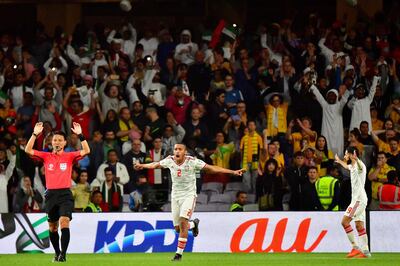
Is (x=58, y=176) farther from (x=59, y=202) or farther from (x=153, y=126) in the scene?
(x=153, y=126)

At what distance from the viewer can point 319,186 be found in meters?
24.9

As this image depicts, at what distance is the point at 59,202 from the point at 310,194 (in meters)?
7.29

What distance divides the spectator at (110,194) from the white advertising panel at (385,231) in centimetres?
565

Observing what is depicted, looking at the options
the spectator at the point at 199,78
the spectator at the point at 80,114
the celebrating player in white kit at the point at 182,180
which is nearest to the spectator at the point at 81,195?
the spectator at the point at 80,114

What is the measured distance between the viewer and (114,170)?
86.6ft

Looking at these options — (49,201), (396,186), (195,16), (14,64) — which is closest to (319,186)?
(396,186)

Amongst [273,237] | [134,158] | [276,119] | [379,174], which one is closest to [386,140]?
[379,174]

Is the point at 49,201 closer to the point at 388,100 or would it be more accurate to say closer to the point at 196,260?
the point at 196,260

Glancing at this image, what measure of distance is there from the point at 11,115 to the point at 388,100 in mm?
9182

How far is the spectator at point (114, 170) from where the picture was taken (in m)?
26.3

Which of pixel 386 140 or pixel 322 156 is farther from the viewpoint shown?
pixel 386 140

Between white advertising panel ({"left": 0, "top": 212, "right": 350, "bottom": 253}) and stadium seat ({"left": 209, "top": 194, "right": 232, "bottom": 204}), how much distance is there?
2106 millimetres

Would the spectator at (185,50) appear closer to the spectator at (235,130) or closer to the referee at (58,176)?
the spectator at (235,130)

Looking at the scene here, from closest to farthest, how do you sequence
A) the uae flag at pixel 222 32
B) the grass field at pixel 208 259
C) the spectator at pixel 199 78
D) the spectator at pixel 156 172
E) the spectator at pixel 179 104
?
the grass field at pixel 208 259
the spectator at pixel 156 172
the spectator at pixel 179 104
the spectator at pixel 199 78
the uae flag at pixel 222 32
